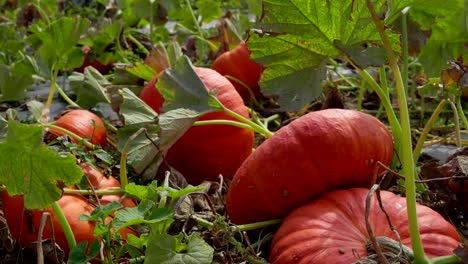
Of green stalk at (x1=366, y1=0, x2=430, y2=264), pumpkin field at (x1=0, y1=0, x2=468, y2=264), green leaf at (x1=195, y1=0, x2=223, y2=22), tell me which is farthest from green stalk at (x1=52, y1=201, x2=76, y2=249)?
green leaf at (x1=195, y1=0, x2=223, y2=22)

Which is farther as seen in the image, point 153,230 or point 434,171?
point 434,171

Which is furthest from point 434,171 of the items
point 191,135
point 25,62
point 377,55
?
point 25,62

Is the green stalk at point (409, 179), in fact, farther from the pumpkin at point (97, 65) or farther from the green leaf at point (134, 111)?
the pumpkin at point (97, 65)

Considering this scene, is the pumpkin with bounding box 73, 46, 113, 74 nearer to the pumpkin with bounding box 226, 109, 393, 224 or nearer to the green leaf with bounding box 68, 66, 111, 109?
the green leaf with bounding box 68, 66, 111, 109

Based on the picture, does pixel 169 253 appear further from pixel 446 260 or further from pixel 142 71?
pixel 142 71

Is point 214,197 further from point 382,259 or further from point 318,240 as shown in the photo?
point 382,259

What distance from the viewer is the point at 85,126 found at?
2492 mm

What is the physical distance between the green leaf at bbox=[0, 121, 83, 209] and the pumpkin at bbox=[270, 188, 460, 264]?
44cm

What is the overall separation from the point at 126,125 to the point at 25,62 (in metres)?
0.83

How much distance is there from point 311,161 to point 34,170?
59 centimetres

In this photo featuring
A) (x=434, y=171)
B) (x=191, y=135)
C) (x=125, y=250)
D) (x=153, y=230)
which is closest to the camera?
(x=153, y=230)

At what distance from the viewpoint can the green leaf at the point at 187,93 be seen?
6.79 feet

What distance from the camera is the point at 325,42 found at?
171 centimetres

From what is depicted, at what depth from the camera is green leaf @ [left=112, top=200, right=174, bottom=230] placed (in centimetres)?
142
